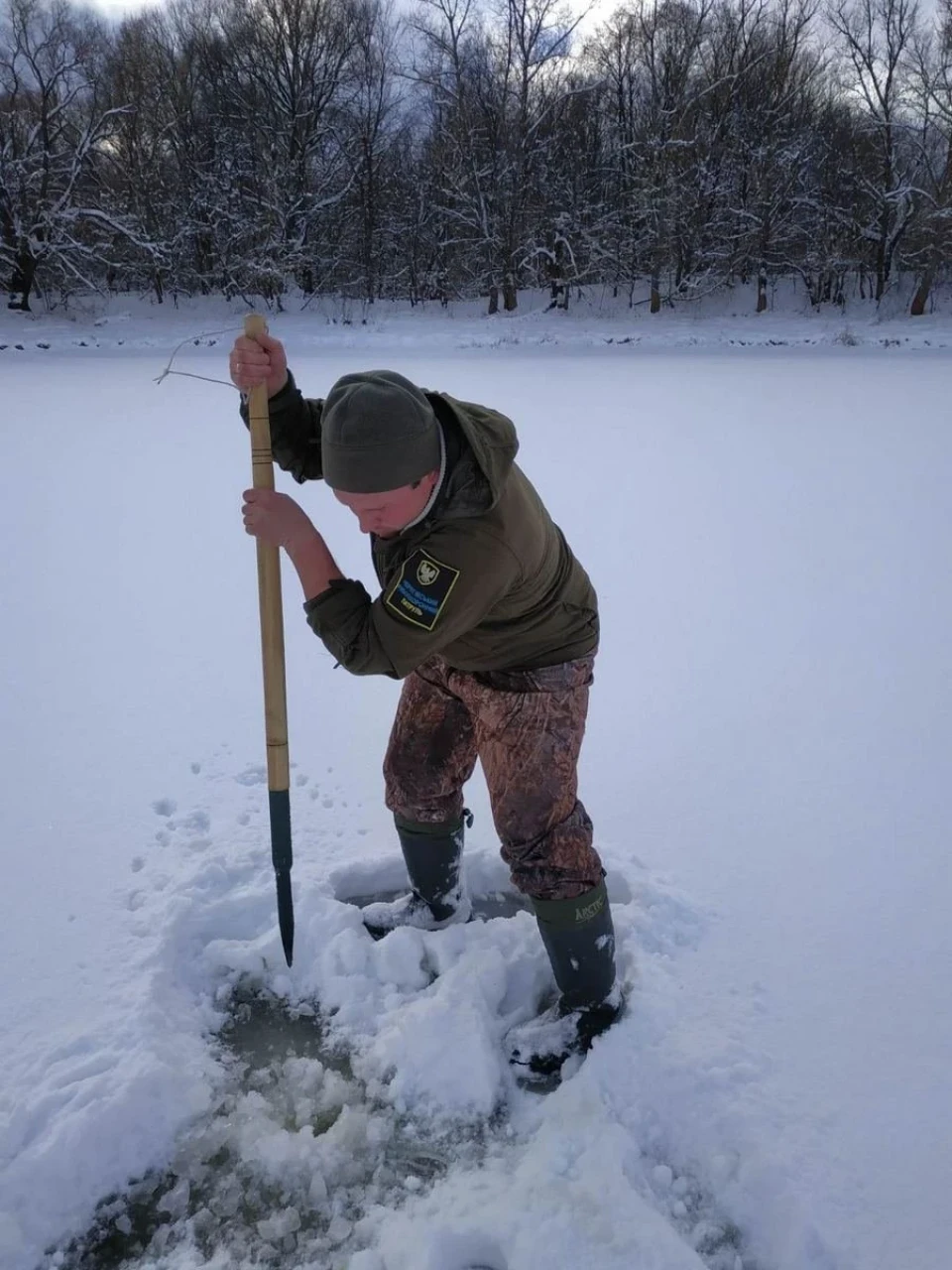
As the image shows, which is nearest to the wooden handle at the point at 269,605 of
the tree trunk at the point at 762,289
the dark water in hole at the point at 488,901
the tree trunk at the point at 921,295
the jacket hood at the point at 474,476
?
the jacket hood at the point at 474,476

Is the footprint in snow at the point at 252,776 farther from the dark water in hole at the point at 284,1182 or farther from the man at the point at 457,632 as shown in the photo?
the dark water in hole at the point at 284,1182

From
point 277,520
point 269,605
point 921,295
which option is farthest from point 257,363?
point 921,295

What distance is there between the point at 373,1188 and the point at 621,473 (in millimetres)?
5934

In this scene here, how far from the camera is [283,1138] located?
1.81 metres

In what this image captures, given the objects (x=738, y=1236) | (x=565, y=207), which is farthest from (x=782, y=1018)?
Answer: (x=565, y=207)

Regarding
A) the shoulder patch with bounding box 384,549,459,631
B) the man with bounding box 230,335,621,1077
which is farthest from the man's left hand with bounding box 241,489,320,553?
the shoulder patch with bounding box 384,549,459,631

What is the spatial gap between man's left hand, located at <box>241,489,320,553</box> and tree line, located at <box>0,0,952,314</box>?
67.7ft

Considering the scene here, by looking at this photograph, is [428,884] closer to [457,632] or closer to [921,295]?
[457,632]

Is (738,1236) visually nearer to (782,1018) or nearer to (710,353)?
(782,1018)

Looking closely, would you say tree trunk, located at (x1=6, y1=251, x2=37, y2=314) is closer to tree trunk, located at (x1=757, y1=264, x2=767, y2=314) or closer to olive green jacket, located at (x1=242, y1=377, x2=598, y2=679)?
tree trunk, located at (x1=757, y1=264, x2=767, y2=314)

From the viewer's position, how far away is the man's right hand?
6.35ft

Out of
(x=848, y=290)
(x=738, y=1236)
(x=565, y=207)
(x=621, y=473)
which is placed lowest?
(x=738, y=1236)

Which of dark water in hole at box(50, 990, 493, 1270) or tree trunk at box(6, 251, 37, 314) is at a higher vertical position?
tree trunk at box(6, 251, 37, 314)

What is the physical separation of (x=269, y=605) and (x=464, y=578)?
0.60m
